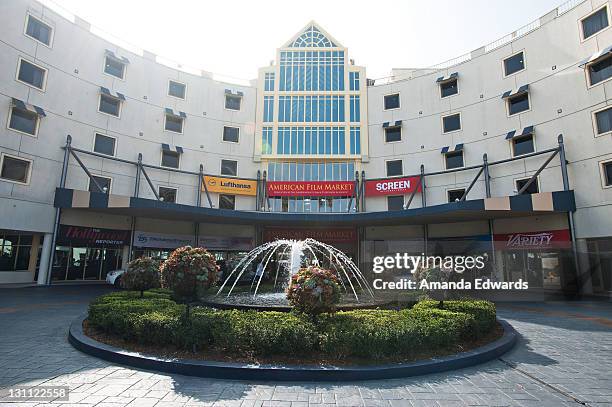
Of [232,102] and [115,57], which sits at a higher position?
[115,57]

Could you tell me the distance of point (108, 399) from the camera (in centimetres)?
469

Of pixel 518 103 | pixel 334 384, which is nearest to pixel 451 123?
pixel 518 103

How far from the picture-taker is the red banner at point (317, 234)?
Result: 97.2 ft

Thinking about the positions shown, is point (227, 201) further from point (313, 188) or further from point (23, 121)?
point (23, 121)

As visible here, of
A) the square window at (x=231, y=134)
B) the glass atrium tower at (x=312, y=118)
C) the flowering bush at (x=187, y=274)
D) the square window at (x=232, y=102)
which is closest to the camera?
the flowering bush at (x=187, y=274)

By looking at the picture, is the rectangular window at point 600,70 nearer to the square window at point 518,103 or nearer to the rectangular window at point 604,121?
the rectangular window at point 604,121

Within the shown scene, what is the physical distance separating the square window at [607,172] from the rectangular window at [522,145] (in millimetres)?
4244

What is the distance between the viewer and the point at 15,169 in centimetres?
1998

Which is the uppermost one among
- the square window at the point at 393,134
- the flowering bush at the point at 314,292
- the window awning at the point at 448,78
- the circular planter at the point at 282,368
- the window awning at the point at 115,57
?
the window awning at the point at 115,57

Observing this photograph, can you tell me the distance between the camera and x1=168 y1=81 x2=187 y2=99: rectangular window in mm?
28969

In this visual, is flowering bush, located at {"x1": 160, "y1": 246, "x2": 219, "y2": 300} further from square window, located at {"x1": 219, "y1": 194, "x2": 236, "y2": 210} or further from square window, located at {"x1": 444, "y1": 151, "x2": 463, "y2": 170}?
square window, located at {"x1": 444, "y1": 151, "x2": 463, "y2": 170}

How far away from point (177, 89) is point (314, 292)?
2796 cm

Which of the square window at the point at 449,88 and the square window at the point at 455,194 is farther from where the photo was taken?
the square window at the point at 449,88

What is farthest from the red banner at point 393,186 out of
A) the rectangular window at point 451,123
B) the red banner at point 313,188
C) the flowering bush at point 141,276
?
the flowering bush at point 141,276
